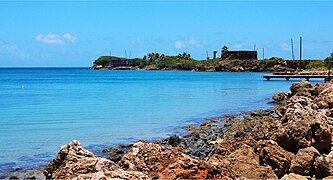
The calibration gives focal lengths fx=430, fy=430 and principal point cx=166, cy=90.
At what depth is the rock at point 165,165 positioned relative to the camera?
19.5ft

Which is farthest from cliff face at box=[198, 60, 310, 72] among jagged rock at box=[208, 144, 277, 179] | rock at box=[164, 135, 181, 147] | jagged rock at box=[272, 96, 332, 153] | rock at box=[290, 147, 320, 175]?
jagged rock at box=[208, 144, 277, 179]

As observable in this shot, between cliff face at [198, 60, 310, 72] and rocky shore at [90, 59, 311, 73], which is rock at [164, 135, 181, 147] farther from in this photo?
cliff face at [198, 60, 310, 72]

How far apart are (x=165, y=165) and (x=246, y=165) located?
7.67 feet

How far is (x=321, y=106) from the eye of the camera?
1573cm

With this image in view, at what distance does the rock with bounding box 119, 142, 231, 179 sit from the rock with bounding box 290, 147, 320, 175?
237cm

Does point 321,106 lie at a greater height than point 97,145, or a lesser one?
greater

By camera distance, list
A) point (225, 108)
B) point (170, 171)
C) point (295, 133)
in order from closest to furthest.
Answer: point (170, 171)
point (295, 133)
point (225, 108)

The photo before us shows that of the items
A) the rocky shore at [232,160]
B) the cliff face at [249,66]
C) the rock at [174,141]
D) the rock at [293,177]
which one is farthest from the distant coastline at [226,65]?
the rock at [293,177]

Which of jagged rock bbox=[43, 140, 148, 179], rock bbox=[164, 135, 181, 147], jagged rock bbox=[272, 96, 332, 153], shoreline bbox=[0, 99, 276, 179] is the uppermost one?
jagged rock bbox=[43, 140, 148, 179]

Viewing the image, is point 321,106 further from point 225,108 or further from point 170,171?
point 225,108

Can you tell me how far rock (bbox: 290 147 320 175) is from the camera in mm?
8266

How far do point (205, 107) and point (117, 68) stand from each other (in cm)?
16451

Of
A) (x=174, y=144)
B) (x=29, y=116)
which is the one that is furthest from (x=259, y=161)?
(x=29, y=116)

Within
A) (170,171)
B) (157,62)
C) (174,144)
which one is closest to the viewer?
(170,171)
